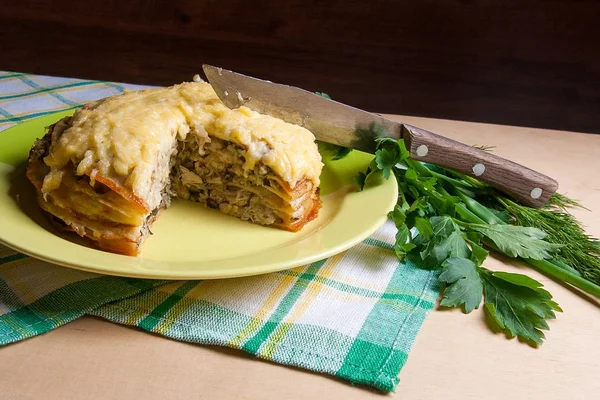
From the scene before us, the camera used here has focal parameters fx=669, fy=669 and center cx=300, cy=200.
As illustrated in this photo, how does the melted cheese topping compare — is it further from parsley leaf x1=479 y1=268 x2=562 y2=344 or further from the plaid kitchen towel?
parsley leaf x1=479 y1=268 x2=562 y2=344

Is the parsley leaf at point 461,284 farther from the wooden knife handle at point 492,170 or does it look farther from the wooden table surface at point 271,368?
the wooden knife handle at point 492,170

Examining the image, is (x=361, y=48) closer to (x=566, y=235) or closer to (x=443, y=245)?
(x=566, y=235)

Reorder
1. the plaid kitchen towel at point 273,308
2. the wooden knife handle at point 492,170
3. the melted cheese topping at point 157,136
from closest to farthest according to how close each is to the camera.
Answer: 1. the plaid kitchen towel at point 273,308
2. the melted cheese topping at point 157,136
3. the wooden knife handle at point 492,170

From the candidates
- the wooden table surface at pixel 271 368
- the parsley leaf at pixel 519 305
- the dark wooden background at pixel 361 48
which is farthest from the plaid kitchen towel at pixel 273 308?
the dark wooden background at pixel 361 48

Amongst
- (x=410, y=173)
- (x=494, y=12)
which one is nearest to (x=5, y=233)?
(x=410, y=173)

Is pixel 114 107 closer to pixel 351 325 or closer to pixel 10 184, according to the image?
pixel 10 184

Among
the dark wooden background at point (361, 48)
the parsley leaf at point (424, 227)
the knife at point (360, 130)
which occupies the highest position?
the knife at point (360, 130)

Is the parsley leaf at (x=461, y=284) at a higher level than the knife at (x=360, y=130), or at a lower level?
lower
